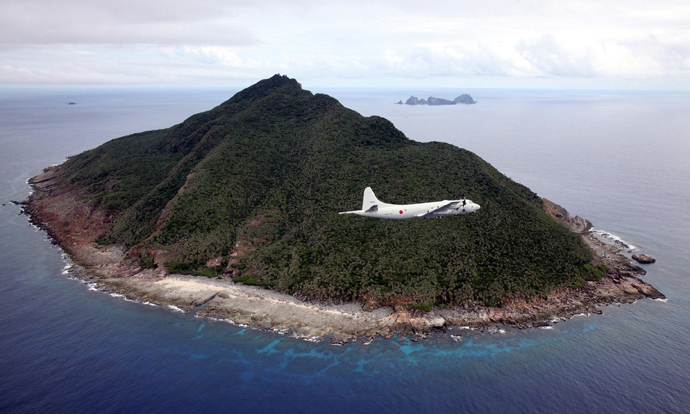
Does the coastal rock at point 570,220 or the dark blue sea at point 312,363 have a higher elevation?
the coastal rock at point 570,220

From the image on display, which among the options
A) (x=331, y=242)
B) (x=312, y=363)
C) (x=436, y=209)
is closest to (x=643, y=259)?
(x=436, y=209)

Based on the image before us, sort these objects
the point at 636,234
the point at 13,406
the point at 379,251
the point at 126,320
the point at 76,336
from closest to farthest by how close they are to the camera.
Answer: the point at 13,406 → the point at 76,336 → the point at 126,320 → the point at 379,251 → the point at 636,234

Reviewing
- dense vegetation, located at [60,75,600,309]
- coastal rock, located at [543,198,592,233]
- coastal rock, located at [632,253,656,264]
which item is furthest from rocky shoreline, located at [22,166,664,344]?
coastal rock, located at [543,198,592,233]

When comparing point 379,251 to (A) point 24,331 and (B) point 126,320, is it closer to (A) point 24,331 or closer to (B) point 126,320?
(B) point 126,320

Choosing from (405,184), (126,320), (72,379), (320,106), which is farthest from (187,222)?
(320,106)

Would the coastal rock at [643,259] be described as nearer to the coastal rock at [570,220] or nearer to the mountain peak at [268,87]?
the coastal rock at [570,220]

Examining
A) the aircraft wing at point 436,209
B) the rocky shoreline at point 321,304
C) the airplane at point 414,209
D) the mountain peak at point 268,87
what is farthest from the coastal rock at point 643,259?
the mountain peak at point 268,87
